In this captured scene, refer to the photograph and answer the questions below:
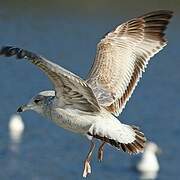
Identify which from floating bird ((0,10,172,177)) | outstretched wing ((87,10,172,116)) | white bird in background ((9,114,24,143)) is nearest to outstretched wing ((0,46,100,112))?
floating bird ((0,10,172,177))

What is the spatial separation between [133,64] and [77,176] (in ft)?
30.3

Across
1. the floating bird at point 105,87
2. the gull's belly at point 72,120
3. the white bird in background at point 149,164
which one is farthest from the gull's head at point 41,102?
the white bird in background at point 149,164

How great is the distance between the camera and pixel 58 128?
1748cm

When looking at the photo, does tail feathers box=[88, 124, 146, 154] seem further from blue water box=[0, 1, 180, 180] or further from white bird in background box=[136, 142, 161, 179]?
white bird in background box=[136, 142, 161, 179]

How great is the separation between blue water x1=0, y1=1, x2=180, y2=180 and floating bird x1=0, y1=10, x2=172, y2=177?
9073 millimetres

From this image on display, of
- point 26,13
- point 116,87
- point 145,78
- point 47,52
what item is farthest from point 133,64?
point 26,13

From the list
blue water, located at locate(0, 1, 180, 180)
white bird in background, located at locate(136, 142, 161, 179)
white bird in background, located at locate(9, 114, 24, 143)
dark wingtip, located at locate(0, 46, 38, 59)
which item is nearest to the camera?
dark wingtip, located at locate(0, 46, 38, 59)

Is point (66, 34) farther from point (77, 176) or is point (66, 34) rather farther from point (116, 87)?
point (116, 87)

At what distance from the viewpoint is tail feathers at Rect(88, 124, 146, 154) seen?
16.3 feet

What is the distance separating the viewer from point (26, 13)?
3272cm

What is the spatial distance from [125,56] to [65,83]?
1.23 m

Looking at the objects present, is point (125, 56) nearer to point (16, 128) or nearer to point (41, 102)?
point (41, 102)

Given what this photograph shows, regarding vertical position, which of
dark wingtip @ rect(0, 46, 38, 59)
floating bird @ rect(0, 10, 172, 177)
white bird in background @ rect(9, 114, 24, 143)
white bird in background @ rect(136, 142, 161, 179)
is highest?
dark wingtip @ rect(0, 46, 38, 59)

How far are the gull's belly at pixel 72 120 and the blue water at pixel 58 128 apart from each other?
32.2 ft
